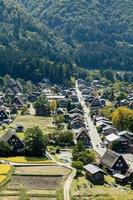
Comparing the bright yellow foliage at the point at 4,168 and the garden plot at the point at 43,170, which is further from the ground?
the bright yellow foliage at the point at 4,168

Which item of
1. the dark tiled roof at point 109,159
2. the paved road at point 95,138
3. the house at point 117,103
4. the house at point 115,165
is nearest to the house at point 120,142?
the paved road at point 95,138

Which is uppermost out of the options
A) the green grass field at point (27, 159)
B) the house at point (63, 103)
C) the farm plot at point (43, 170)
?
the farm plot at point (43, 170)

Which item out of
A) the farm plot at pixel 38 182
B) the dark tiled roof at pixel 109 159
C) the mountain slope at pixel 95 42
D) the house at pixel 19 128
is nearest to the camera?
the farm plot at pixel 38 182

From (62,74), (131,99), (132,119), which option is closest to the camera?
(132,119)

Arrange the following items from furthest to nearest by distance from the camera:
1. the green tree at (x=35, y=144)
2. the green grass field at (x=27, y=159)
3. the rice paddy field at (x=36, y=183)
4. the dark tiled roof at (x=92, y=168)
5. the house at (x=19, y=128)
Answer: the house at (x=19, y=128) < the green tree at (x=35, y=144) < the green grass field at (x=27, y=159) < the dark tiled roof at (x=92, y=168) < the rice paddy field at (x=36, y=183)

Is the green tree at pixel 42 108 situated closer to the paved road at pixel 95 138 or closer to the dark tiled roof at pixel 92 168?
the paved road at pixel 95 138

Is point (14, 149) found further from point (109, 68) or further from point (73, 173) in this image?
point (109, 68)

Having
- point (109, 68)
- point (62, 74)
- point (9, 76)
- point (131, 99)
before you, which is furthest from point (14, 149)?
point (109, 68)

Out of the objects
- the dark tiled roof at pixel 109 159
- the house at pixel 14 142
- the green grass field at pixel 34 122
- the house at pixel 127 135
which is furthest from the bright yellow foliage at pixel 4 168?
the green grass field at pixel 34 122

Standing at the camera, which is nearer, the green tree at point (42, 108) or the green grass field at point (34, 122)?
the green grass field at point (34, 122)
